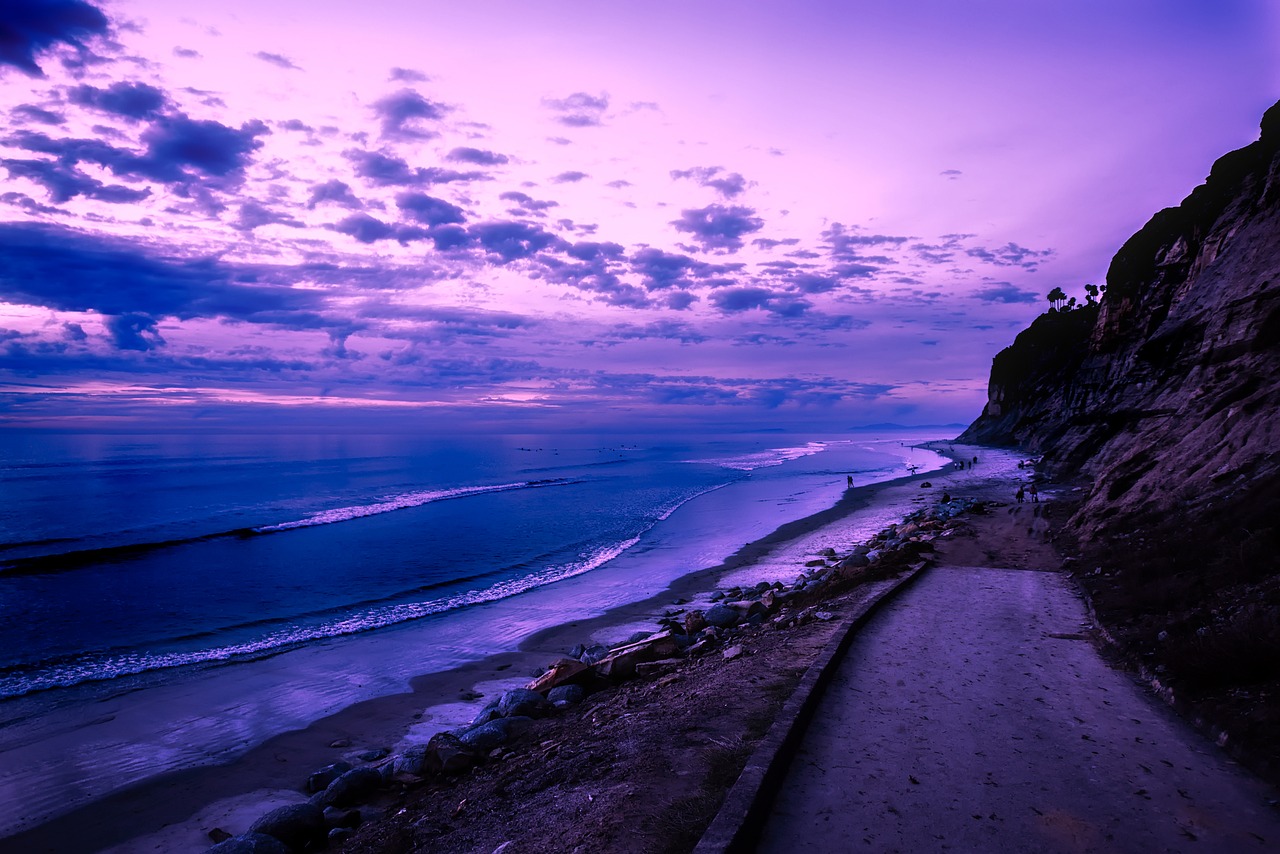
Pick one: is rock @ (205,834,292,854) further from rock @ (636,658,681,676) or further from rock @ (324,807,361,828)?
rock @ (636,658,681,676)

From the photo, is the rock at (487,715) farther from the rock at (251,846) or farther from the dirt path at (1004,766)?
the dirt path at (1004,766)

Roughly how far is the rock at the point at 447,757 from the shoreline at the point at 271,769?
197 centimetres

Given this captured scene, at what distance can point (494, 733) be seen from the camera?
29.3 feet

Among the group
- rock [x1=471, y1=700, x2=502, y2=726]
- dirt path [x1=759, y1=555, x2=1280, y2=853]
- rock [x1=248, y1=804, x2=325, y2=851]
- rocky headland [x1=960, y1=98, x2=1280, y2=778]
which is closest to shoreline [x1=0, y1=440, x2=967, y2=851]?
rock [x1=471, y1=700, x2=502, y2=726]

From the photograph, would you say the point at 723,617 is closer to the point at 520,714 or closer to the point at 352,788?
the point at 520,714

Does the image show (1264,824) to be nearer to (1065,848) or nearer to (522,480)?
(1065,848)

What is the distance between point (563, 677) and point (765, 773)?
624 cm

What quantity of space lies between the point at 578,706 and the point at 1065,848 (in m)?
6.87

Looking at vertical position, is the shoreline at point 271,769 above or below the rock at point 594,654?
below

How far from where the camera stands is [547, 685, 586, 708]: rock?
10141 mm

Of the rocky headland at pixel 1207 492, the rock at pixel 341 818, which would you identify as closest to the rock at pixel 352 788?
the rock at pixel 341 818

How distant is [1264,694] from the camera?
240 inches

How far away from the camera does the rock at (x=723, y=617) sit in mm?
13669

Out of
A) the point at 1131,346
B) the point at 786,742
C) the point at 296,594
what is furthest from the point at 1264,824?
the point at 1131,346
